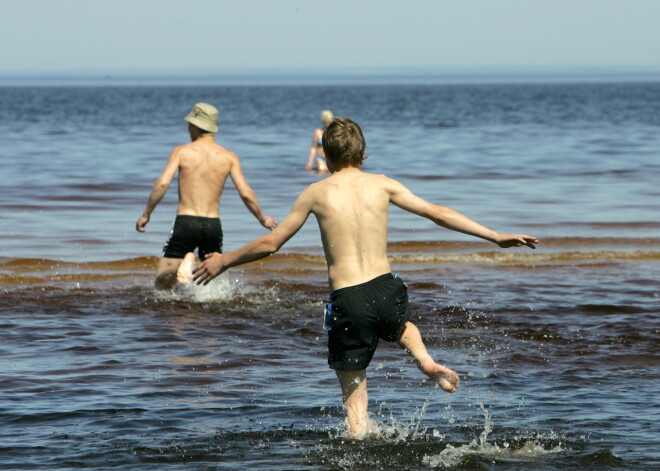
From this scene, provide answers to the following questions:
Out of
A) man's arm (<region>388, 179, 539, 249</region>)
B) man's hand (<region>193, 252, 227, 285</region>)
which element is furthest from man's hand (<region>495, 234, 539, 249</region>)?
man's hand (<region>193, 252, 227, 285</region>)

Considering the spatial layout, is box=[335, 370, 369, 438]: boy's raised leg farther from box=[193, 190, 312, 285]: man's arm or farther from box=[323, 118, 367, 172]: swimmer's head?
box=[323, 118, 367, 172]: swimmer's head

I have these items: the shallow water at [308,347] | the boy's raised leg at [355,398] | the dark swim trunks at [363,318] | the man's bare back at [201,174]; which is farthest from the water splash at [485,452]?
the man's bare back at [201,174]

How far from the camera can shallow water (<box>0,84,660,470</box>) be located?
5.38m

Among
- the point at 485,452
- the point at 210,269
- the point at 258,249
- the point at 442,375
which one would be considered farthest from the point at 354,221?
the point at 485,452

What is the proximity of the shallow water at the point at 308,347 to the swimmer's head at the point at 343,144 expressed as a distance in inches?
60.5

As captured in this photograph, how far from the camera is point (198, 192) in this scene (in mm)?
9133

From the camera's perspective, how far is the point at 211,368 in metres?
7.22

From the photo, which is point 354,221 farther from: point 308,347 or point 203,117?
point 203,117

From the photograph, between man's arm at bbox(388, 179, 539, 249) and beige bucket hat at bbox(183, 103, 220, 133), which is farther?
beige bucket hat at bbox(183, 103, 220, 133)

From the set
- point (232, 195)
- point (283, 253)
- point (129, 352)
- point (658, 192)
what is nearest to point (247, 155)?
point (232, 195)

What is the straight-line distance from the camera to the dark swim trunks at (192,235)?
9.10 m

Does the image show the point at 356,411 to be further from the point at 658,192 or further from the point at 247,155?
the point at 247,155

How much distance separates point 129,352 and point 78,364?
1.75 ft

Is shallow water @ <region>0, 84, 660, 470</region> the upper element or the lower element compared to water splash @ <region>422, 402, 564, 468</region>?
lower
